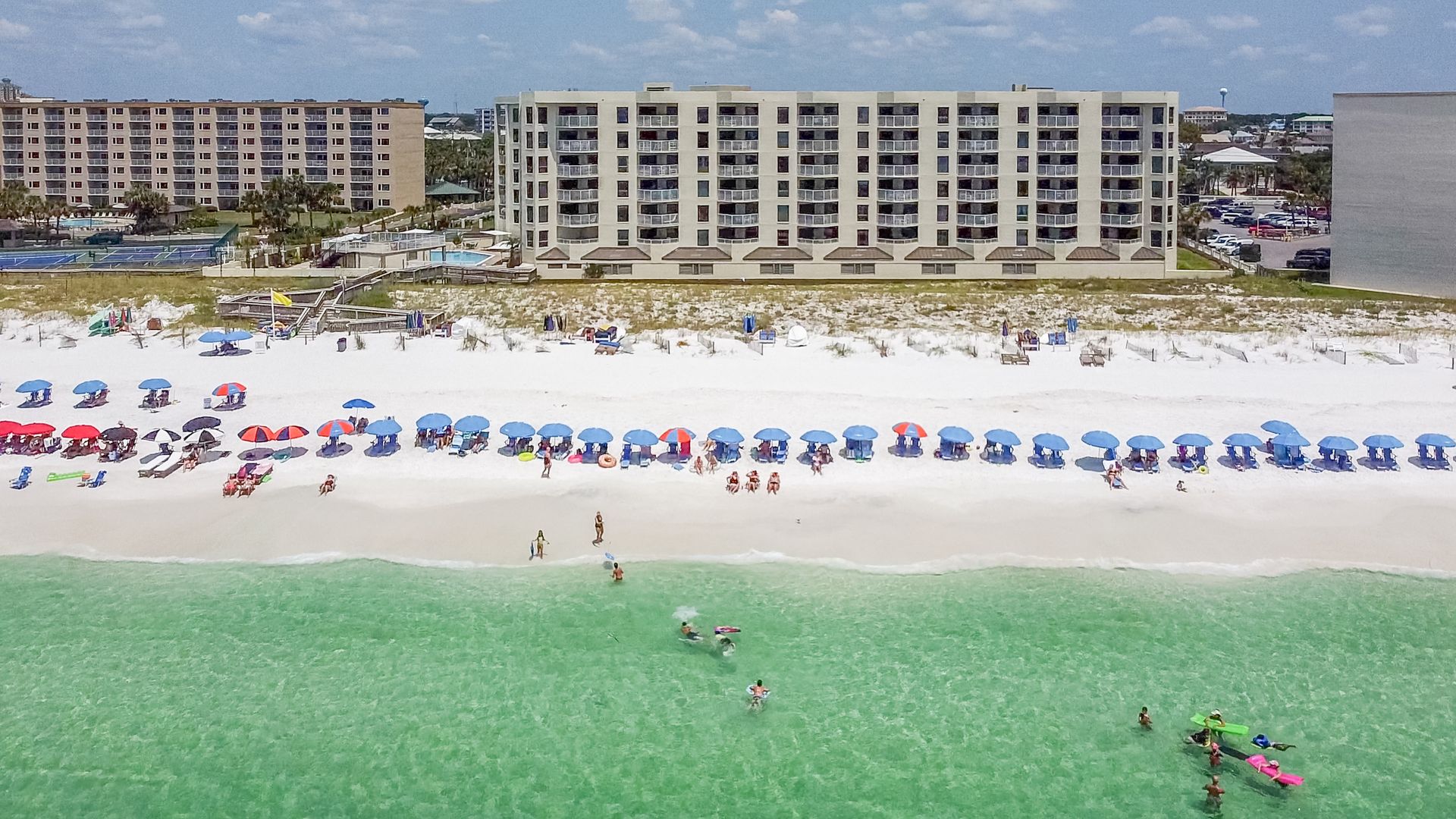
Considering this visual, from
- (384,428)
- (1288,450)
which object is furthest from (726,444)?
(1288,450)

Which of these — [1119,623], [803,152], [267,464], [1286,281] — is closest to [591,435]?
[267,464]

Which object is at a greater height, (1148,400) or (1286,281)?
(1286,281)

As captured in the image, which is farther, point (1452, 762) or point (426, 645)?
point (426, 645)

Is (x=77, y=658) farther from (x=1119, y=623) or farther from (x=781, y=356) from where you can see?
(x=781, y=356)

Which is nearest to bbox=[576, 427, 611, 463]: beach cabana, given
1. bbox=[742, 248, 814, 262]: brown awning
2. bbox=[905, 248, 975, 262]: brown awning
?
bbox=[742, 248, 814, 262]: brown awning

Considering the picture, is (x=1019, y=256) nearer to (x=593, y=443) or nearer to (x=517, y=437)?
(x=593, y=443)

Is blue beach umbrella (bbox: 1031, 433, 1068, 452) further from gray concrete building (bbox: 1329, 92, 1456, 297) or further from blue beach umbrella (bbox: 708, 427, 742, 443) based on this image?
gray concrete building (bbox: 1329, 92, 1456, 297)
